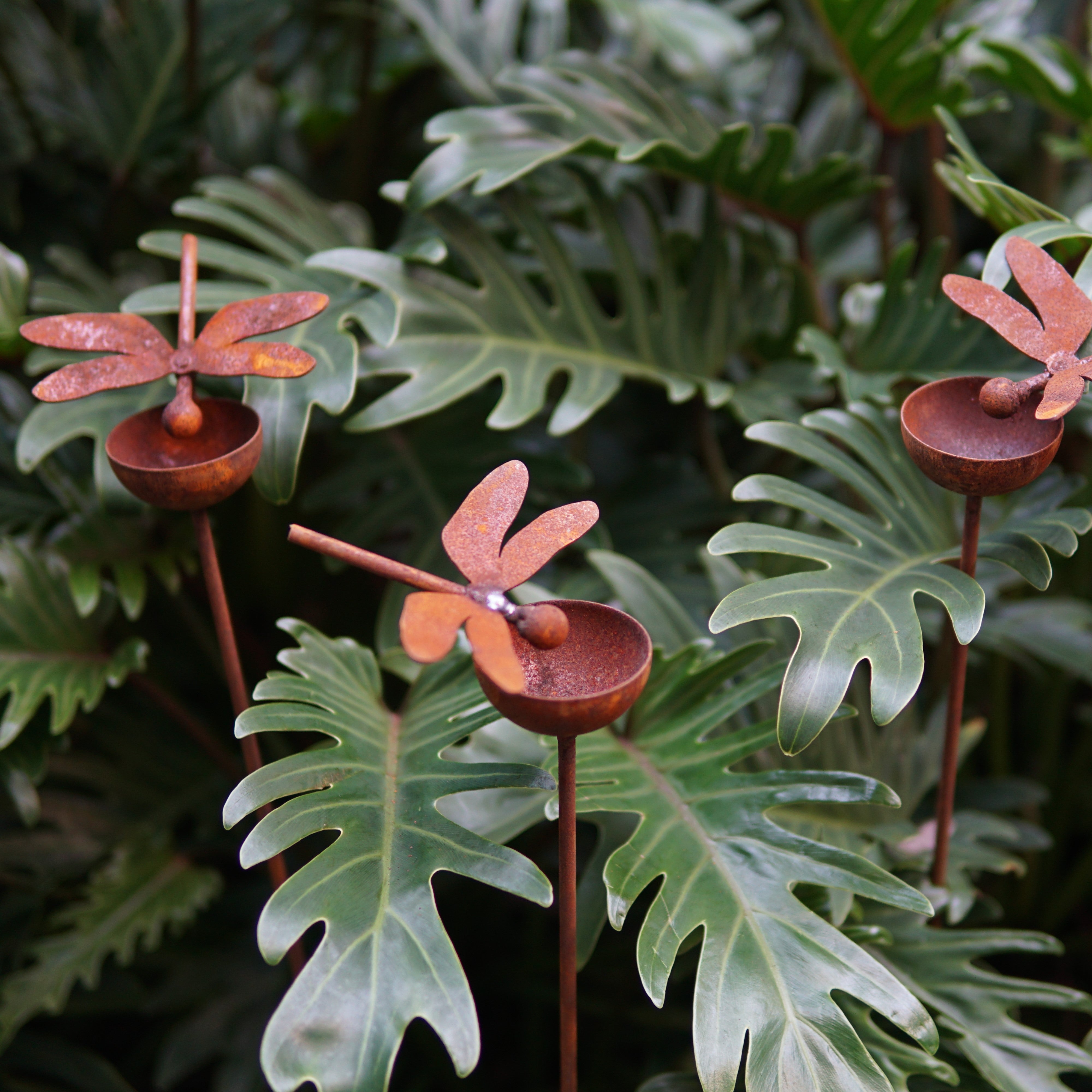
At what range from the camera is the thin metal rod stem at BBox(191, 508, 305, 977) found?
2.16 ft

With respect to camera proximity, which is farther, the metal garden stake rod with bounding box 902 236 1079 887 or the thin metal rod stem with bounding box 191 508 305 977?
the thin metal rod stem with bounding box 191 508 305 977

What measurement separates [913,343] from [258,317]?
67cm

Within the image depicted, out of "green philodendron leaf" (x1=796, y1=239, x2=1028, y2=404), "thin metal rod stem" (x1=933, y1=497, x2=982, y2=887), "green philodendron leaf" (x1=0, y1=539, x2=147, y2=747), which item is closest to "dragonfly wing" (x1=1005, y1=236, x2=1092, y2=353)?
"thin metal rod stem" (x1=933, y1=497, x2=982, y2=887)

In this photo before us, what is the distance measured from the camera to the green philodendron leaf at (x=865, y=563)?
1.86ft

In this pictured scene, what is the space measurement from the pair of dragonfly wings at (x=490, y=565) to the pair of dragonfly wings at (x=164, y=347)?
16 centimetres

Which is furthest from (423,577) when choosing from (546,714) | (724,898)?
(724,898)

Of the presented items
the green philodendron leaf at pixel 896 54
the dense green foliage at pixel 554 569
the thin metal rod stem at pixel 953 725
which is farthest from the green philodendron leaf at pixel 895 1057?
the green philodendron leaf at pixel 896 54

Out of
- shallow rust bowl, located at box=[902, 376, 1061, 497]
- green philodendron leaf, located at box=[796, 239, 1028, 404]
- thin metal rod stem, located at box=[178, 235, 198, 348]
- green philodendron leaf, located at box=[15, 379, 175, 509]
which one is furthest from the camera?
green philodendron leaf, located at box=[796, 239, 1028, 404]

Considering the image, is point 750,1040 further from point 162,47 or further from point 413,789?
point 162,47

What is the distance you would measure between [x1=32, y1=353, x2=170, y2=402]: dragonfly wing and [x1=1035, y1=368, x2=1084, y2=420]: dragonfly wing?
534mm

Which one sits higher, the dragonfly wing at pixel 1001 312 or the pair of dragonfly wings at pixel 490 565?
the dragonfly wing at pixel 1001 312

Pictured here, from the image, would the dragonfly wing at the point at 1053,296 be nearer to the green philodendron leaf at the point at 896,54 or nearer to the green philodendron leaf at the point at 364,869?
the green philodendron leaf at the point at 364,869

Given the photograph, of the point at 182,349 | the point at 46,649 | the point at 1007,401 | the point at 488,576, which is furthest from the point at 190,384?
the point at 1007,401

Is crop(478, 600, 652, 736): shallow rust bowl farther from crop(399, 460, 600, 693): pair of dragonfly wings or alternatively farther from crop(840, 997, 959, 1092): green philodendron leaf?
crop(840, 997, 959, 1092): green philodendron leaf
